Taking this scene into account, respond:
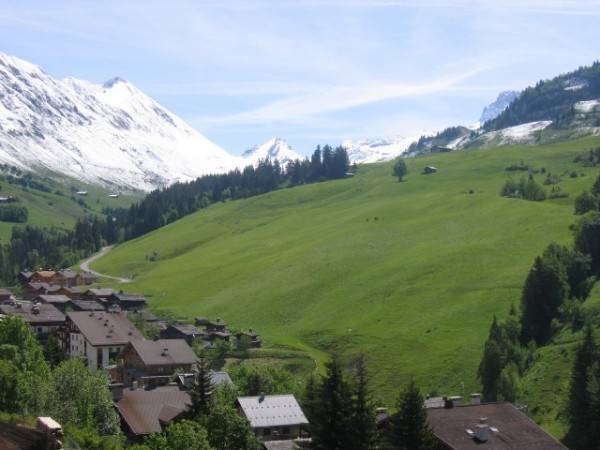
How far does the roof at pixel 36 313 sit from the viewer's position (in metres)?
130

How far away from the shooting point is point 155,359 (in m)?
107

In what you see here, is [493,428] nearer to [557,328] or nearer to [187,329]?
[557,328]

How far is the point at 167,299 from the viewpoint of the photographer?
17625 cm

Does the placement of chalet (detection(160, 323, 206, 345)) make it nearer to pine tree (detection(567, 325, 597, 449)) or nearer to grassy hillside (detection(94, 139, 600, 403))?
grassy hillside (detection(94, 139, 600, 403))

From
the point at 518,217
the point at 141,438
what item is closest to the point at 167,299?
the point at 518,217

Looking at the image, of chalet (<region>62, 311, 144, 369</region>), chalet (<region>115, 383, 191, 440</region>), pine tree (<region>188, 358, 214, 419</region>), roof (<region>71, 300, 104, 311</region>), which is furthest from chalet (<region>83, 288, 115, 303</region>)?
pine tree (<region>188, 358, 214, 419</region>)

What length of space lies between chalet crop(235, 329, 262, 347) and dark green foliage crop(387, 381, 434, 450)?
79.9 meters

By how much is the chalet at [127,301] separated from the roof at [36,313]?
24.8m

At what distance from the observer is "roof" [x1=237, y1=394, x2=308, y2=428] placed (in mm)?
69688

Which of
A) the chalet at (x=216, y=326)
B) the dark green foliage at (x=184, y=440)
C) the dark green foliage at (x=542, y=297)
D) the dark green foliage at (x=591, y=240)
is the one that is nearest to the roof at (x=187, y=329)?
the chalet at (x=216, y=326)

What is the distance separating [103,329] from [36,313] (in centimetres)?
2055

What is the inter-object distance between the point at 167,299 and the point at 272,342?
48700 millimetres

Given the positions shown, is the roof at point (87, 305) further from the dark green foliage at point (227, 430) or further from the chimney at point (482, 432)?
the chimney at point (482, 432)

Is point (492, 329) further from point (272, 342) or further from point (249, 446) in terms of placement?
point (249, 446)
